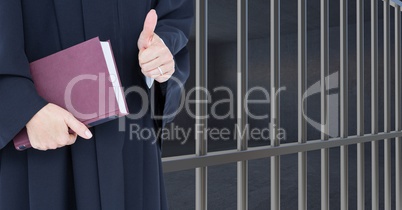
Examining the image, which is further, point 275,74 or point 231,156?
point 275,74

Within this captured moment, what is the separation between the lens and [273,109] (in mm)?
1564

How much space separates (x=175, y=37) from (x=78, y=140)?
275 millimetres

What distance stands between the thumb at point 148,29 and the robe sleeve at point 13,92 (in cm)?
20

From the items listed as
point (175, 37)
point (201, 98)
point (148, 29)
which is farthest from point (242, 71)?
point (148, 29)

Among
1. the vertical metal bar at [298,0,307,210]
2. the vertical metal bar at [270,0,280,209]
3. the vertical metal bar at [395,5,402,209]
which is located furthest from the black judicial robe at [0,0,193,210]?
the vertical metal bar at [395,5,402,209]

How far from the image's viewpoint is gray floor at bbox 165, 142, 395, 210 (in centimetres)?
434

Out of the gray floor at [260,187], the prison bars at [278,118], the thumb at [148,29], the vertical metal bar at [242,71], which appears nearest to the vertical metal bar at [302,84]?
the prison bars at [278,118]

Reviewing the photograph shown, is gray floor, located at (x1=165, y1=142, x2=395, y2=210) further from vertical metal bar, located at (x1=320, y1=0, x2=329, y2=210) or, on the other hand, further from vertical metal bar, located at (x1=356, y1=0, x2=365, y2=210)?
vertical metal bar, located at (x1=320, y1=0, x2=329, y2=210)

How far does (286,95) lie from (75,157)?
8.15 m

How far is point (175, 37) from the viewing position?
28.9 inches

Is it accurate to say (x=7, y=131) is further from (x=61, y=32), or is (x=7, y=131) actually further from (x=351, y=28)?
(x=351, y=28)

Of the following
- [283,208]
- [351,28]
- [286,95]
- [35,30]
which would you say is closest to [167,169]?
[35,30]

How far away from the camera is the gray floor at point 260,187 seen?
14.2 feet

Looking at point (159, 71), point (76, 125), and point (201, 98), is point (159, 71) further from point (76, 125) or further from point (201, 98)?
point (201, 98)
